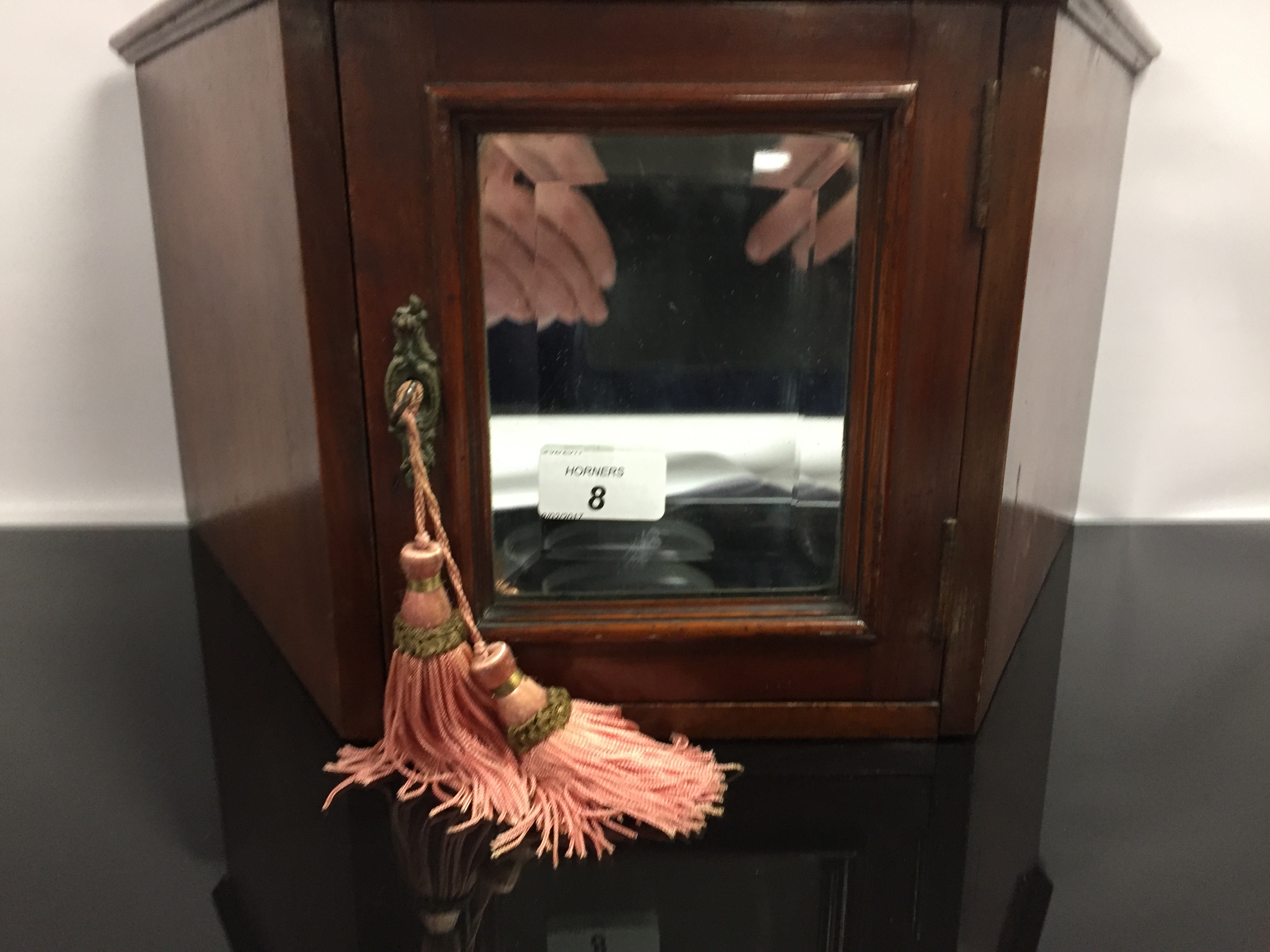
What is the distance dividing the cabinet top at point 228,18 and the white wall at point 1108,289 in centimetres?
8

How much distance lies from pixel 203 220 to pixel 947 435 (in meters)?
0.54

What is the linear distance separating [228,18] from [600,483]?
13.7 inches

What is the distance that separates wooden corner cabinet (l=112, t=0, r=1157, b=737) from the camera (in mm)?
506

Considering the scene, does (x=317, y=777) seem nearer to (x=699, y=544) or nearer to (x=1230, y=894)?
(x=699, y=544)

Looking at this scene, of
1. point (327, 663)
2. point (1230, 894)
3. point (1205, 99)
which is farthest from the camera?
point (1205, 99)

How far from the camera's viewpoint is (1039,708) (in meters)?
0.67

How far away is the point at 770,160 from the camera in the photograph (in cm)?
56

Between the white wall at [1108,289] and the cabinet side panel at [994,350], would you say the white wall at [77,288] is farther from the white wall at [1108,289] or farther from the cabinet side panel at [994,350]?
the cabinet side panel at [994,350]

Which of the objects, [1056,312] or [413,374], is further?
[1056,312]

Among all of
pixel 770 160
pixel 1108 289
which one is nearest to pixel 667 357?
pixel 770 160

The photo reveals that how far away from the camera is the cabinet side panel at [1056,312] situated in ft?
1.87

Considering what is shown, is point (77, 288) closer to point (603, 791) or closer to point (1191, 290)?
point (603, 791)

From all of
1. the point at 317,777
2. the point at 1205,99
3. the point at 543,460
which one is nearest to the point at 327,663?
the point at 317,777

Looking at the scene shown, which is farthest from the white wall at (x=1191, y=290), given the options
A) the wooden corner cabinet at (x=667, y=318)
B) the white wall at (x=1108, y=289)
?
the wooden corner cabinet at (x=667, y=318)
